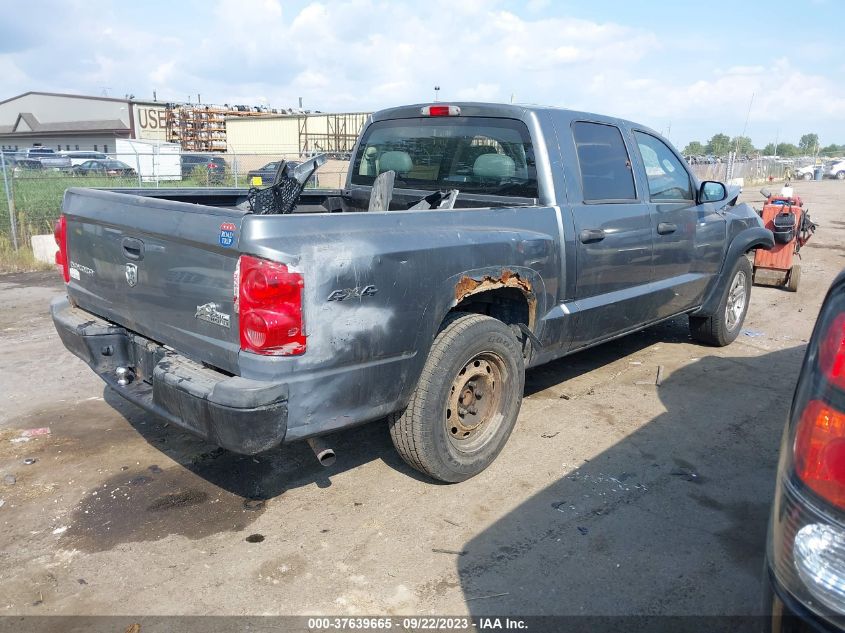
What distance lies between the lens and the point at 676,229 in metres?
5.11

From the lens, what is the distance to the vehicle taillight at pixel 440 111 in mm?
4363

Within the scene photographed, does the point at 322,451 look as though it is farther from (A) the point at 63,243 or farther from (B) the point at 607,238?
(B) the point at 607,238

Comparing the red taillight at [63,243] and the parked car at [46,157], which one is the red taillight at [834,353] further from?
the parked car at [46,157]

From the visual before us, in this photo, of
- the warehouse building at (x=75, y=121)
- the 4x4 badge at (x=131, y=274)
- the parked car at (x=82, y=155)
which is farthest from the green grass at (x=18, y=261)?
the warehouse building at (x=75, y=121)

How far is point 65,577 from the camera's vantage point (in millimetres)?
2922

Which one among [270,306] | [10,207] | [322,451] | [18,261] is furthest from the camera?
[10,207]

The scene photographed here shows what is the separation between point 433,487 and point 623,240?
214 centimetres

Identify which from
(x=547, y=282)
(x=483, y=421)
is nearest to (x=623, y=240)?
(x=547, y=282)

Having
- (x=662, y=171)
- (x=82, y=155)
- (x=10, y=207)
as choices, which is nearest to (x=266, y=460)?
(x=662, y=171)

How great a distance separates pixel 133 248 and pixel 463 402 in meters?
1.92

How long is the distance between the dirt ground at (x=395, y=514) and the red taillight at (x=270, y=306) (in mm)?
1053

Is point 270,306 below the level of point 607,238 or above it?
below

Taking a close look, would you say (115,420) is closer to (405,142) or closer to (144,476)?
(144,476)

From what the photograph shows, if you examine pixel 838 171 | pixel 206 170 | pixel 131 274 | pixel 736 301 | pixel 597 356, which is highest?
pixel 838 171
